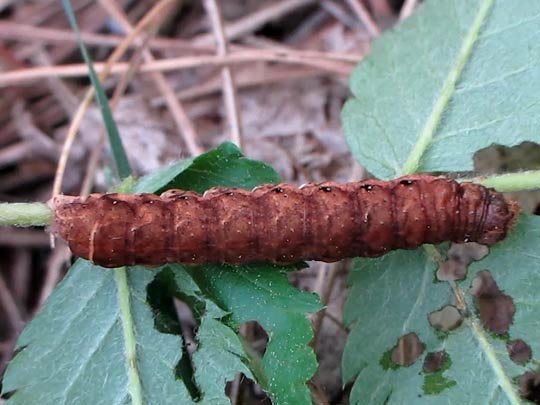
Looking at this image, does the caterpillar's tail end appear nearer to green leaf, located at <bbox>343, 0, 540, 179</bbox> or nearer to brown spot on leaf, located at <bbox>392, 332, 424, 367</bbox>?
green leaf, located at <bbox>343, 0, 540, 179</bbox>

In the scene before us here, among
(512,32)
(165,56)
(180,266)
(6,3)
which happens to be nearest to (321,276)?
(180,266)

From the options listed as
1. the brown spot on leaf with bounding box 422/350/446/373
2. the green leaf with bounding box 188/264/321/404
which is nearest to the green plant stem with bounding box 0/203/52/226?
the green leaf with bounding box 188/264/321/404

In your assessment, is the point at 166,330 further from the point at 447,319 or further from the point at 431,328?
the point at 447,319

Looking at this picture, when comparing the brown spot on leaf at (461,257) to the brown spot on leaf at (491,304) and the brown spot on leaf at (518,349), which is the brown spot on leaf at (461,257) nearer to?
the brown spot on leaf at (491,304)

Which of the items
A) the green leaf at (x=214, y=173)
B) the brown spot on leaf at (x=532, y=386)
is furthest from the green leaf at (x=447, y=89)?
the brown spot on leaf at (x=532, y=386)

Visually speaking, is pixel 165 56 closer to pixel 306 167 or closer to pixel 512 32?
pixel 306 167

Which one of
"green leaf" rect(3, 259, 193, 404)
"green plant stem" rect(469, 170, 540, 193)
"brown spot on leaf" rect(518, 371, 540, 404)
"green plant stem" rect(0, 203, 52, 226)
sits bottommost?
"brown spot on leaf" rect(518, 371, 540, 404)
